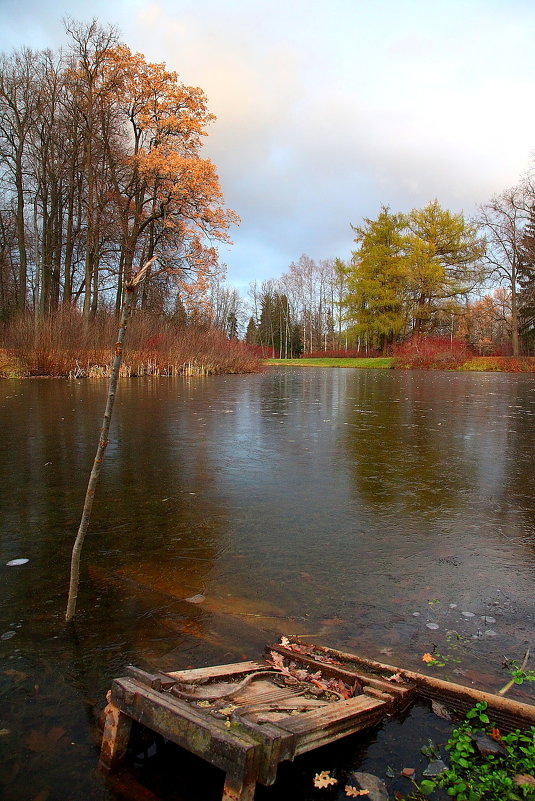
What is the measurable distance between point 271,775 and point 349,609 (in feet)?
4.29

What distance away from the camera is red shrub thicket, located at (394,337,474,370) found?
35.7 meters

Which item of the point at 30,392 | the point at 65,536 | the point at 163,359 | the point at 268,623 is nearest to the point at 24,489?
the point at 65,536

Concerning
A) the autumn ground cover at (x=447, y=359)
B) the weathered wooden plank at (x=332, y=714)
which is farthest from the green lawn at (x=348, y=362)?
the weathered wooden plank at (x=332, y=714)

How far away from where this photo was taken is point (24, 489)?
486 centimetres

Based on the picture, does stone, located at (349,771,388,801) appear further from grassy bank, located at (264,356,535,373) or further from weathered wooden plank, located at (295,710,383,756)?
grassy bank, located at (264,356,535,373)

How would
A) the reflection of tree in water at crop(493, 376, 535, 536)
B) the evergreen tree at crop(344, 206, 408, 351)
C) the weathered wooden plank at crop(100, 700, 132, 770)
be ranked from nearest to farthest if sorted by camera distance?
the weathered wooden plank at crop(100, 700, 132, 770) < the reflection of tree in water at crop(493, 376, 535, 536) < the evergreen tree at crop(344, 206, 408, 351)

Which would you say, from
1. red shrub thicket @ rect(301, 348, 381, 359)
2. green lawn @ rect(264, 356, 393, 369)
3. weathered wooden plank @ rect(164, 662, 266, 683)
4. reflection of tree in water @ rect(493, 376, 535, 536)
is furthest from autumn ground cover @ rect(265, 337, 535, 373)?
weathered wooden plank @ rect(164, 662, 266, 683)

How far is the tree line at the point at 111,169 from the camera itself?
2584cm

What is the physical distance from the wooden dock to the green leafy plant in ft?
0.23

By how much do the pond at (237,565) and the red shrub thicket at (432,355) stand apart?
3015 cm

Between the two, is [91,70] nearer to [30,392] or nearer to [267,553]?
[30,392]

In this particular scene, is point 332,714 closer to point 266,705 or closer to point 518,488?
point 266,705

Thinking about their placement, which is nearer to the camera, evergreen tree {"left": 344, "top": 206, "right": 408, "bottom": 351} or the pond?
the pond

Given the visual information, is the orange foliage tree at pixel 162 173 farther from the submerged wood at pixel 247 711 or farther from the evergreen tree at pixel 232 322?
the evergreen tree at pixel 232 322
